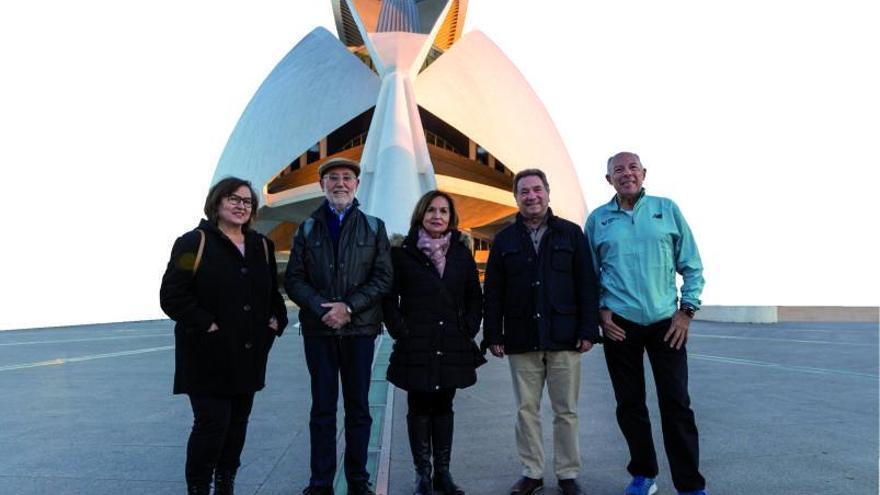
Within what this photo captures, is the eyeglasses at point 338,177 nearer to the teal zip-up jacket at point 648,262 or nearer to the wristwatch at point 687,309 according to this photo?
the teal zip-up jacket at point 648,262

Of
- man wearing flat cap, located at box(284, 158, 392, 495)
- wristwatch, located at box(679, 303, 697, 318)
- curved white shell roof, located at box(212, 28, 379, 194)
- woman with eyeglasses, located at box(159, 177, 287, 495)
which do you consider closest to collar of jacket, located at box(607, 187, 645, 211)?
wristwatch, located at box(679, 303, 697, 318)

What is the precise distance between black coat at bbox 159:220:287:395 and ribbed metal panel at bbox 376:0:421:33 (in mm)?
25194

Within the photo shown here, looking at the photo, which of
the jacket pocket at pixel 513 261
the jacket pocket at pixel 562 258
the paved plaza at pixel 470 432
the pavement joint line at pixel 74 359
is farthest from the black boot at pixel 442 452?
the pavement joint line at pixel 74 359

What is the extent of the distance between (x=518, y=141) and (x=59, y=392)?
18.5 meters

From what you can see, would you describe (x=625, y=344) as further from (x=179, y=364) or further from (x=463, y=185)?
(x=463, y=185)

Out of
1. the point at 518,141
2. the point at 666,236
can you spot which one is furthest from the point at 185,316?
the point at 518,141

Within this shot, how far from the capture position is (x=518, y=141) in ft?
68.9

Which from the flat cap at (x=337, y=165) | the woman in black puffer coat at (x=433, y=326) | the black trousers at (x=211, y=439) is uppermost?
the flat cap at (x=337, y=165)

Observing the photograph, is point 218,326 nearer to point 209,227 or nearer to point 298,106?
point 209,227

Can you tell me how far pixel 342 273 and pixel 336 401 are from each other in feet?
1.84

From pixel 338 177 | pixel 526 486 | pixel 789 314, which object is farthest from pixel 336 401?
pixel 789 314

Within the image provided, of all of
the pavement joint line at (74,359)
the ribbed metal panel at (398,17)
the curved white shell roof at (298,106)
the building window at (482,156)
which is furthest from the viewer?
the ribbed metal panel at (398,17)

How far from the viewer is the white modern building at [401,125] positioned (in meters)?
17.2

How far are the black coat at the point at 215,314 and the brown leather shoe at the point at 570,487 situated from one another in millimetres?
1372
